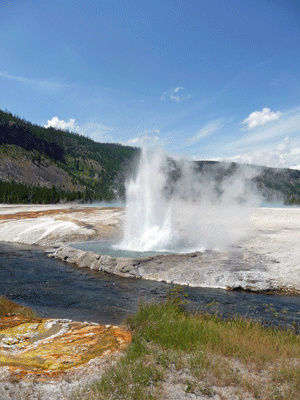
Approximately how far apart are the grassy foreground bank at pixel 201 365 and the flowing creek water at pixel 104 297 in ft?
13.3

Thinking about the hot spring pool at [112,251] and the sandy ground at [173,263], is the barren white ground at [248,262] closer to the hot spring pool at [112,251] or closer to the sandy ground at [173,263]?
the sandy ground at [173,263]

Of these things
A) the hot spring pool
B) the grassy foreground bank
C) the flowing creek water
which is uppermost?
the grassy foreground bank

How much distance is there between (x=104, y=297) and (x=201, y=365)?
9.25 metres

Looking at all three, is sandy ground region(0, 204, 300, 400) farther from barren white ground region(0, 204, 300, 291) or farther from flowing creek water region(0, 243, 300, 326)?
flowing creek water region(0, 243, 300, 326)

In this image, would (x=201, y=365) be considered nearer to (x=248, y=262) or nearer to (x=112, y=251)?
(x=248, y=262)

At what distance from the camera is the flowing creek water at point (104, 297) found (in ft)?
39.7

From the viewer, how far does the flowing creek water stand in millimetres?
12102

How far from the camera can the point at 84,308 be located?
505 inches

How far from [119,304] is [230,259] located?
9862 mm

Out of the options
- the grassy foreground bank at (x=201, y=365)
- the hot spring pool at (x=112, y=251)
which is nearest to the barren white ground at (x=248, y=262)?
the hot spring pool at (x=112, y=251)

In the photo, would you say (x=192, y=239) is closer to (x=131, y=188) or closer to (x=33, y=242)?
(x=131, y=188)

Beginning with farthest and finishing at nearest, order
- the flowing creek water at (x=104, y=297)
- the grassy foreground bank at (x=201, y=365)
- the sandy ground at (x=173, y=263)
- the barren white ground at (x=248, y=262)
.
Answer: the barren white ground at (x=248, y=262) < the flowing creek water at (x=104, y=297) < the sandy ground at (x=173, y=263) < the grassy foreground bank at (x=201, y=365)

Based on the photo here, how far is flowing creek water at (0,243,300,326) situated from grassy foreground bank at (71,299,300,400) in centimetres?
404

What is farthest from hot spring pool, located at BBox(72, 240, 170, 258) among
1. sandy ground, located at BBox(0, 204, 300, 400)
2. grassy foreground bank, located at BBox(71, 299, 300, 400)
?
grassy foreground bank, located at BBox(71, 299, 300, 400)
